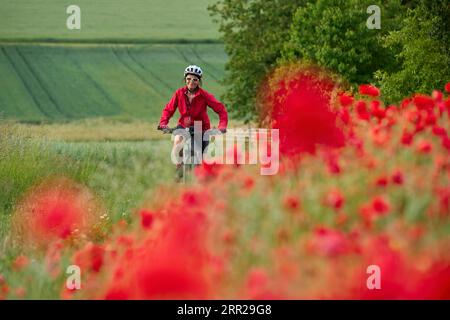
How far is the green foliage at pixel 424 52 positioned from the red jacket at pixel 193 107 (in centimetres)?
1375

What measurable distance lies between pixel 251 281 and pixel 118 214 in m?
7.00

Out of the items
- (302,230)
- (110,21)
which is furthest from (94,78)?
(302,230)

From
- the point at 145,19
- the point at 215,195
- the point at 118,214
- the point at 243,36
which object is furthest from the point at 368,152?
the point at 145,19

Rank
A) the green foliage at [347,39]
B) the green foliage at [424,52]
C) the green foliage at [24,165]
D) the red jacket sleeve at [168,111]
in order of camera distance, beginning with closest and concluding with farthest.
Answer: the red jacket sleeve at [168,111], the green foliage at [24,165], the green foliage at [424,52], the green foliage at [347,39]

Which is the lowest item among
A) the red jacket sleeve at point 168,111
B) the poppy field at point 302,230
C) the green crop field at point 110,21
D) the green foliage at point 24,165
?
the poppy field at point 302,230

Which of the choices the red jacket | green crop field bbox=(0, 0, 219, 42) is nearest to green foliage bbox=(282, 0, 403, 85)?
green crop field bbox=(0, 0, 219, 42)

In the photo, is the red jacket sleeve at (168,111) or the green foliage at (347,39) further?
the green foliage at (347,39)

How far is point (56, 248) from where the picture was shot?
25.3 feet

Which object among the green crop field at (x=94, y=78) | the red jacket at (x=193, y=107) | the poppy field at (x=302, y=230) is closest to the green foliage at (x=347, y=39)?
the green crop field at (x=94, y=78)

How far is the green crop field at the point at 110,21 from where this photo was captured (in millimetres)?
65688

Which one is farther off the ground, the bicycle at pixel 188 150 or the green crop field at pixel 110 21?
the green crop field at pixel 110 21

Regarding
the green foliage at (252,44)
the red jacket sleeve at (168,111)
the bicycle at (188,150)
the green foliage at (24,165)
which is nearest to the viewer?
the red jacket sleeve at (168,111)

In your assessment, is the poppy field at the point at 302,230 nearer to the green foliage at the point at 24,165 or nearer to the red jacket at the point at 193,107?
the red jacket at the point at 193,107

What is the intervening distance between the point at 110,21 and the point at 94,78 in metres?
11.8
